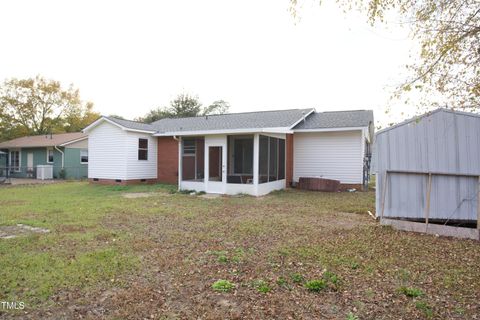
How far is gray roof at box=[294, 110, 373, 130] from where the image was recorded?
14.5 meters

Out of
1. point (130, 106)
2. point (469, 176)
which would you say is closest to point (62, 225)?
point (469, 176)

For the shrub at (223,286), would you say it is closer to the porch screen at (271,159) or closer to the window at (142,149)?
the porch screen at (271,159)

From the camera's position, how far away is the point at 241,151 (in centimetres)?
1430

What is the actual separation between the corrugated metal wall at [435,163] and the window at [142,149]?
13.1 metres

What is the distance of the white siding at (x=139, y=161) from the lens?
16344 millimetres

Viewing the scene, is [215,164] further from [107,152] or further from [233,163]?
[107,152]

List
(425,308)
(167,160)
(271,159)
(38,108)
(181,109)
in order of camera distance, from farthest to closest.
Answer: (181,109)
(38,108)
(167,160)
(271,159)
(425,308)

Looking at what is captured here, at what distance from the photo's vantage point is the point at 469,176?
6.60 metres

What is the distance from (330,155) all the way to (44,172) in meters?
19.6

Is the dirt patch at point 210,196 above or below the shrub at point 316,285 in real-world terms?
above

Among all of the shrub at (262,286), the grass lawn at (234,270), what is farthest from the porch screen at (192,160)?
the shrub at (262,286)

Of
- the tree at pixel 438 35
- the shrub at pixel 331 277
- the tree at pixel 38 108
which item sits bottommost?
the shrub at pixel 331 277

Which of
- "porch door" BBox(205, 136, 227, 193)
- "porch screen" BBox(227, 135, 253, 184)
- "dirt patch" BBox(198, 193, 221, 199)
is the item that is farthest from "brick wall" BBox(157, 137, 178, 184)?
"dirt patch" BBox(198, 193, 221, 199)

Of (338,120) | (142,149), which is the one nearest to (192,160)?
(142,149)
